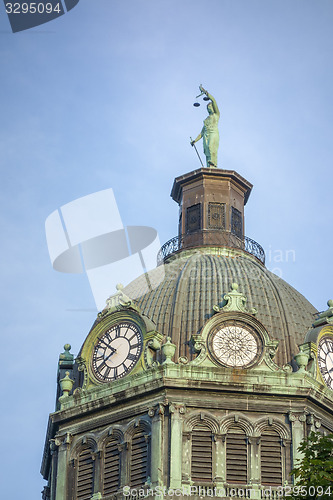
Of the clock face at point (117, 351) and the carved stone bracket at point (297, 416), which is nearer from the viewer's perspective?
the carved stone bracket at point (297, 416)

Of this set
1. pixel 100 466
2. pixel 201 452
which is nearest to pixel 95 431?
pixel 100 466

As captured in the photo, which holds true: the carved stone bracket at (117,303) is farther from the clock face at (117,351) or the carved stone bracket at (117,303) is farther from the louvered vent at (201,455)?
the louvered vent at (201,455)

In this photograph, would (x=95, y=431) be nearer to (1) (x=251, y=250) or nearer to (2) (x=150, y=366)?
(2) (x=150, y=366)

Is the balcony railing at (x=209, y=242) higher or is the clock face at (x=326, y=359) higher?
the balcony railing at (x=209, y=242)

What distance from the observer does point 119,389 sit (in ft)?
198

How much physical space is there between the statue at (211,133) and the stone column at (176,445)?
21068mm

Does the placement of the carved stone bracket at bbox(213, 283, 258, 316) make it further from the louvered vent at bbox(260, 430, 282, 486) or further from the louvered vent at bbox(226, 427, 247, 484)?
the louvered vent at bbox(260, 430, 282, 486)

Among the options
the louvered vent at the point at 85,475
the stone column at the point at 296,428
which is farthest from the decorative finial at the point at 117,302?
the stone column at the point at 296,428

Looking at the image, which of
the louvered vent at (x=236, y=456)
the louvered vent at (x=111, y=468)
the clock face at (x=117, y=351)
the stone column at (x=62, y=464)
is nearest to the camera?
the louvered vent at (x=236, y=456)

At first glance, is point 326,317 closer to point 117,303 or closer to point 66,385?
point 117,303

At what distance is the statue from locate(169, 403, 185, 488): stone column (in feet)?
69.1

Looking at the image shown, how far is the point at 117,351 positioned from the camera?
205 feet

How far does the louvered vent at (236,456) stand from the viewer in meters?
57.9

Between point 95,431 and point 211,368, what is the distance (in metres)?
6.95
